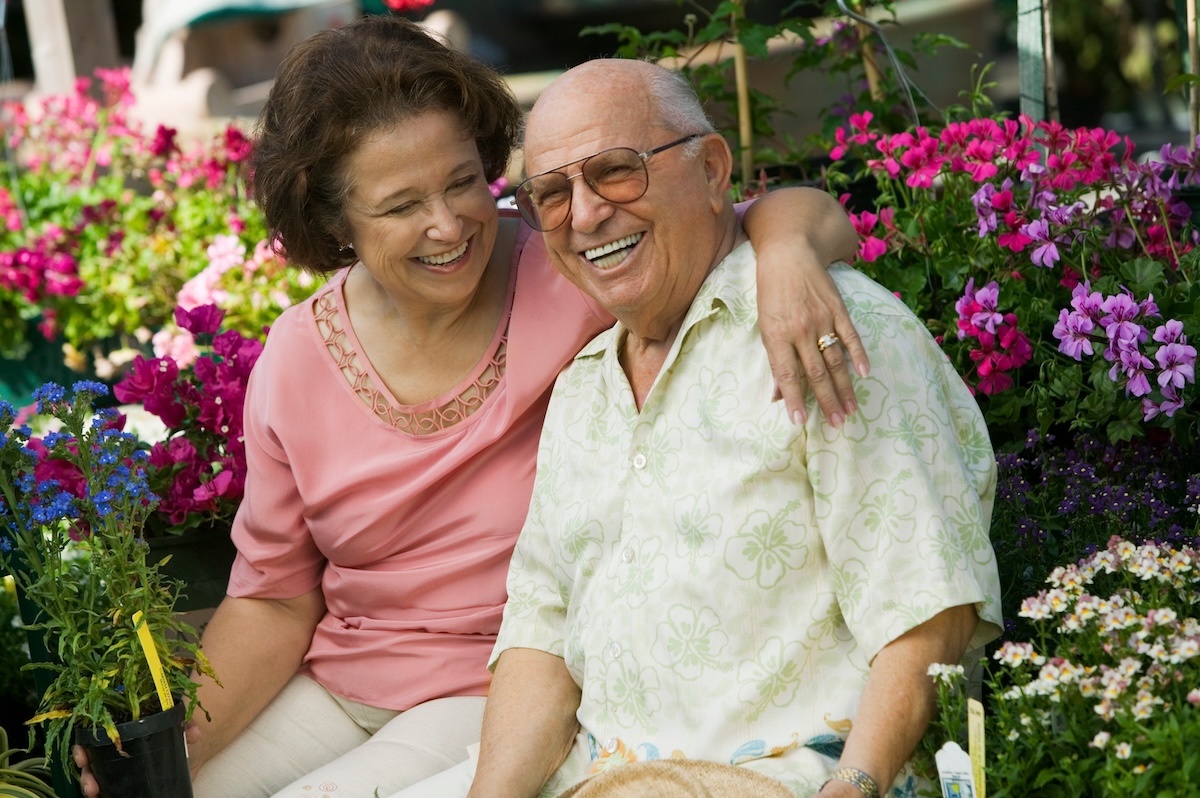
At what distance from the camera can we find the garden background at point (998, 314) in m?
1.77

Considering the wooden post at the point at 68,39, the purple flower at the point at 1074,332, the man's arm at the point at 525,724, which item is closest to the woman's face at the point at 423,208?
the man's arm at the point at 525,724

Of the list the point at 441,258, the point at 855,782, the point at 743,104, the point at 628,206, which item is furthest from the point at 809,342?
the point at 743,104

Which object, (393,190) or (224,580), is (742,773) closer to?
(393,190)

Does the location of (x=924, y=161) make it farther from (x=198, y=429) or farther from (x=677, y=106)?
(x=198, y=429)

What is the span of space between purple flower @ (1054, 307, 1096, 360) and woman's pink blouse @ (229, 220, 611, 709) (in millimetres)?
892

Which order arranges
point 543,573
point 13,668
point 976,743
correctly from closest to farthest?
point 976,743, point 543,573, point 13,668

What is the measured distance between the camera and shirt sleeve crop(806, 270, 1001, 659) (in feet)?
6.04

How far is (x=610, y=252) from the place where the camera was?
2.12 m

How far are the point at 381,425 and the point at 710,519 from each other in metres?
0.84

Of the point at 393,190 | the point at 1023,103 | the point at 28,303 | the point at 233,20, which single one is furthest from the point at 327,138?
the point at 233,20

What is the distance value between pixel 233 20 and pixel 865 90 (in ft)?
19.1

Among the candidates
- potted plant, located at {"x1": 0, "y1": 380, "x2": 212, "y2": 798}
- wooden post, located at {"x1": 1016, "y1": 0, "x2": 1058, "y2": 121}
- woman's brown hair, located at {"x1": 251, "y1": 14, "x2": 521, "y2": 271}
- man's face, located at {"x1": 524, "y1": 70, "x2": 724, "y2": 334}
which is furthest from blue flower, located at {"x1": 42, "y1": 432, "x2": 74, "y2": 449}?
wooden post, located at {"x1": 1016, "y1": 0, "x2": 1058, "y2": 121}

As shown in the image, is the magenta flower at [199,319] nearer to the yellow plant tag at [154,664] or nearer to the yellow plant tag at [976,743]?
the yellow plant tag at [154,664]

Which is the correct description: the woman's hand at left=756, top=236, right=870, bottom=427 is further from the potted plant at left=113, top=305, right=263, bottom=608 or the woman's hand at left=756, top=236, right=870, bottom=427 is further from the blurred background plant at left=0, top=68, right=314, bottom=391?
the blurred background plant at left=0, top=68, right=314, bottom=391
